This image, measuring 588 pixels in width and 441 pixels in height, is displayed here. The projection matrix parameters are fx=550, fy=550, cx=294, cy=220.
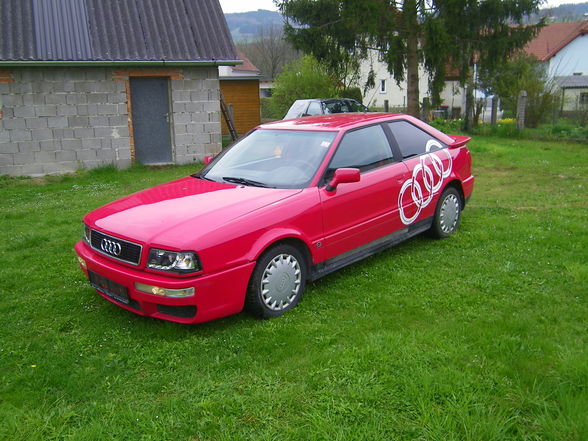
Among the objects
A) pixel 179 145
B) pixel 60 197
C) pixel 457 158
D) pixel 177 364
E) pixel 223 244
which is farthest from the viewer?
pixel 179 145

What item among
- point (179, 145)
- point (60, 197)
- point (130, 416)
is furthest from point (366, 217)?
point (179, 145)

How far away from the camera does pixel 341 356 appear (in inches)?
147

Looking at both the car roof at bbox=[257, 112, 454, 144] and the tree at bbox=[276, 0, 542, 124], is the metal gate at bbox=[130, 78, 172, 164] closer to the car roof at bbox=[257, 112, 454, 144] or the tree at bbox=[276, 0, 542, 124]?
the tree at bbox=[276, 0, 542, 124]

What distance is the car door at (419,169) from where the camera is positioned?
19.0 feet

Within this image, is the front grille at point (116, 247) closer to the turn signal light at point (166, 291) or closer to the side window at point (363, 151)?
the turn signal light at point (166, 291)

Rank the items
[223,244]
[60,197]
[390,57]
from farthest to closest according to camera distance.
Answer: [390,57]
[60,197]
[223,244]

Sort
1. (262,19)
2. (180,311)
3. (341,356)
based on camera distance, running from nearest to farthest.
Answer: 1. (341,356)
2. (180,311)
3. (262,19)

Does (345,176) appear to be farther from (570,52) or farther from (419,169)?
(570,52)

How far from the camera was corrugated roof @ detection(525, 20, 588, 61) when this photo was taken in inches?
1660

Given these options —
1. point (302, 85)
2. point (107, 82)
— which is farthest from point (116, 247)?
point (302, 85)

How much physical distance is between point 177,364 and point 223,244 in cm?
90

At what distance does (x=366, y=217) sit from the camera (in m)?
5.26

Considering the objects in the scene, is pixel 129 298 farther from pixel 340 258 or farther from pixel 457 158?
pixel 457 158

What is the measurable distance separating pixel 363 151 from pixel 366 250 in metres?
0.98
